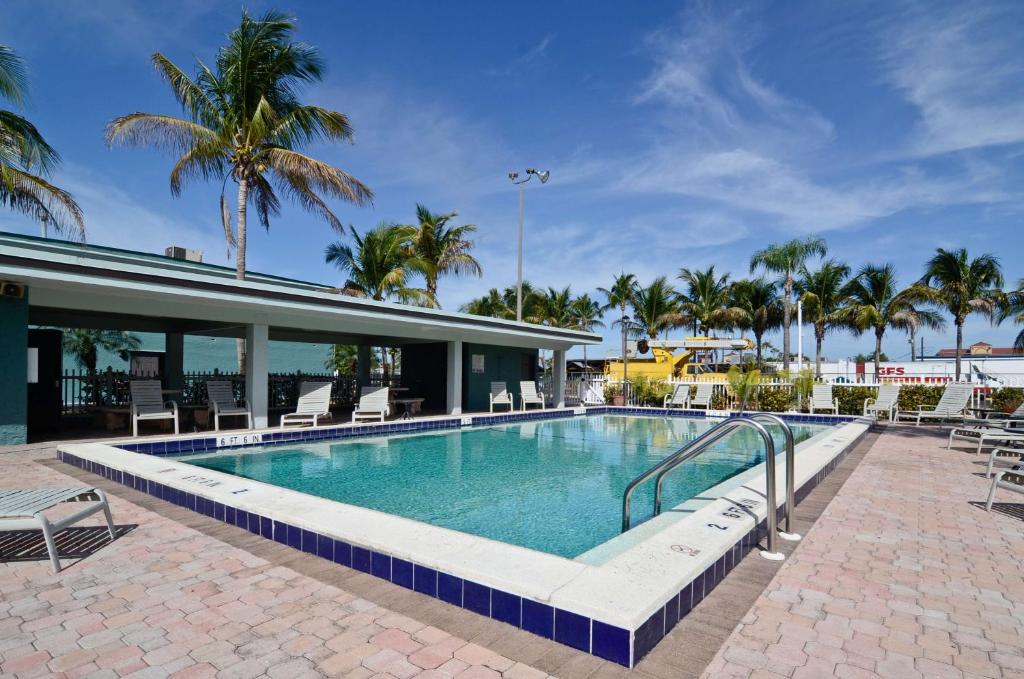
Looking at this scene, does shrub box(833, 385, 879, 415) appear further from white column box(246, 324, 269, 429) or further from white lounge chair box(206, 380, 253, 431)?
white lounge chair box(206, 380, 253, 431)

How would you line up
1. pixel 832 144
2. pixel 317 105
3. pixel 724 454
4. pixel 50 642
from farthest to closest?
pixel 832 144 < pixel 317 105 < pixel 724 454 < pixel 50 642

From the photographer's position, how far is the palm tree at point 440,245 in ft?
74.7

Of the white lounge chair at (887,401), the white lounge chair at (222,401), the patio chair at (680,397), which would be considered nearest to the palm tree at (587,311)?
the patio chair at (680,397)

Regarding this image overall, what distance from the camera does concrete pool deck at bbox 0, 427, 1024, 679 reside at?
89.6 inches

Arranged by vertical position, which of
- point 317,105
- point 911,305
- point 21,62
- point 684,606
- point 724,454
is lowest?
point 724,454

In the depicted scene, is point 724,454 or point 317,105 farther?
point 317,105

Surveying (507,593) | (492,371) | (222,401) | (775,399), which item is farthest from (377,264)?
(507,593)

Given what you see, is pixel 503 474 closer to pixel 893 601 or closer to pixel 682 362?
pixel 893 601

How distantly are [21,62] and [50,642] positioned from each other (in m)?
12.5

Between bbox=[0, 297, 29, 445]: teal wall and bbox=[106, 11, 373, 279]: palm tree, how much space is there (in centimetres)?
526

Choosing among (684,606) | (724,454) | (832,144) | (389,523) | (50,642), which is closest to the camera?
(50,642)

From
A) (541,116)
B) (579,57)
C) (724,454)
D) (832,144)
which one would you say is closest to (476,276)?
(541,116)

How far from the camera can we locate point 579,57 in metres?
14.8

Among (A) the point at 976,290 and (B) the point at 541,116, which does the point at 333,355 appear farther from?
(A) the point at 976,290
